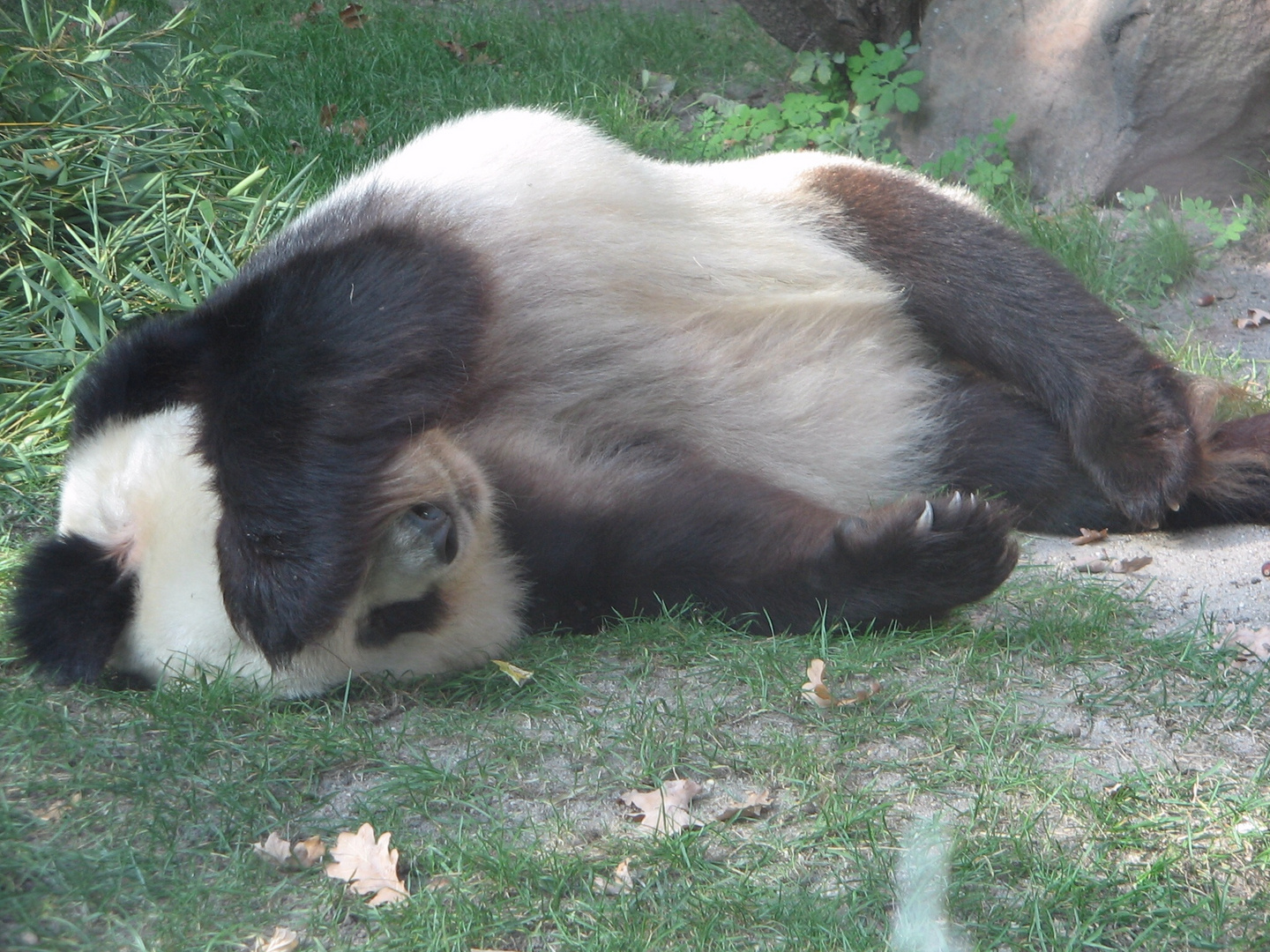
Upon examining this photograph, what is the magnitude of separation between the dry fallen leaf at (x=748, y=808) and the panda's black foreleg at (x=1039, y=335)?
6.06 feet

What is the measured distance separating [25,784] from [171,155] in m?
3.67

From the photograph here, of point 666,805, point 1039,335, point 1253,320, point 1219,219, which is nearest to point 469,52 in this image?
point 1219,219

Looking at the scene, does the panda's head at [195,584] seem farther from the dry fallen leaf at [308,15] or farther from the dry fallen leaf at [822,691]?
the dry fallen leaf at [308,15]

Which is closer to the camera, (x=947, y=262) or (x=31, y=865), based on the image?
(x=31, y=865)

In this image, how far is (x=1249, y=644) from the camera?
3.12 metres

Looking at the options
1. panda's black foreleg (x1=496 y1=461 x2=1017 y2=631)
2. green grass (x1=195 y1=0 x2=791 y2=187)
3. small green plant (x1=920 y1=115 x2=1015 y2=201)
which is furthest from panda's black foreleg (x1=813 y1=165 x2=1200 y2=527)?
green grass (x1=195 y1=0 x2=791 y2=187)

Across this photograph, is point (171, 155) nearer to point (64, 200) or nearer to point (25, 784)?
point (64, 200)

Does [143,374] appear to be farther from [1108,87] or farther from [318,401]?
[1108,87]

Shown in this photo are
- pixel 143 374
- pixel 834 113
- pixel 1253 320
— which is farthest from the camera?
pixel 834 113

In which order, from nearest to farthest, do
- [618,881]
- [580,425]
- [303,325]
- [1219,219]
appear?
[618,881], [303,325], [580,425], [1219,219]

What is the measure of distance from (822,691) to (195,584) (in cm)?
154

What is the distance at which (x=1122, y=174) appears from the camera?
19.6ft

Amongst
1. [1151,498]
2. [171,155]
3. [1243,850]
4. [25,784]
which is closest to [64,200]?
[171,155]

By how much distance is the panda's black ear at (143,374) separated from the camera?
309 cm
